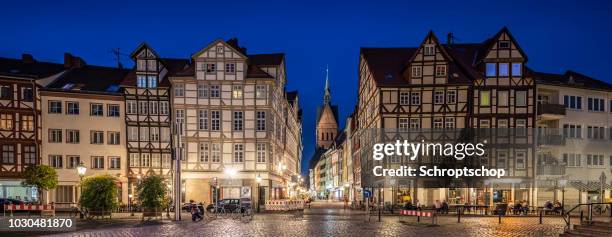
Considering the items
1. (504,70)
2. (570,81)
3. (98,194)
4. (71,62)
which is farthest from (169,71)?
(570,81)

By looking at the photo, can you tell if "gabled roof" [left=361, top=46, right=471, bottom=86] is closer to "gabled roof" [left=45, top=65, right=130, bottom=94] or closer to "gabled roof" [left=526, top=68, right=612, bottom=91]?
"gabled roof" [left=526, top=68, right=612, bottom=91]

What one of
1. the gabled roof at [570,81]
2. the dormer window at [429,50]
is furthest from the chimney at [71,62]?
the gabled roof at [570,81]

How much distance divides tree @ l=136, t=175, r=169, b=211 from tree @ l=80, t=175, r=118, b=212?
1771 millimetres

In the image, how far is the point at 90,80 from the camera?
51.1 meters

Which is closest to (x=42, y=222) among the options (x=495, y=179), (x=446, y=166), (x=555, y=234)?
(x=555, y=234)

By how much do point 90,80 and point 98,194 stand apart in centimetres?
2221

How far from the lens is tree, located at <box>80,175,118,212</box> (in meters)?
31.9

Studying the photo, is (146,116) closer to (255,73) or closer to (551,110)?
(255,73)

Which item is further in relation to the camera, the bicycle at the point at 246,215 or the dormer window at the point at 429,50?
the dormer window at the point at 429,50

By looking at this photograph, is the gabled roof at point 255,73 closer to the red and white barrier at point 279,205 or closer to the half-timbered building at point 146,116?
the half-timbered building at point 146,116

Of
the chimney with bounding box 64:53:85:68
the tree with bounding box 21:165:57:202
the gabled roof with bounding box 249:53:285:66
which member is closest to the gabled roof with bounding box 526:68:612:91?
the gabled roof with bounding box 249:53:285:66

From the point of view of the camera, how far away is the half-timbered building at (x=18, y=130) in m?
45.6

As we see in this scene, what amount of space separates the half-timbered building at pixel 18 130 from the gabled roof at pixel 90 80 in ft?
5.98

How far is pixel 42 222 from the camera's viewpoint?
74.6ft
